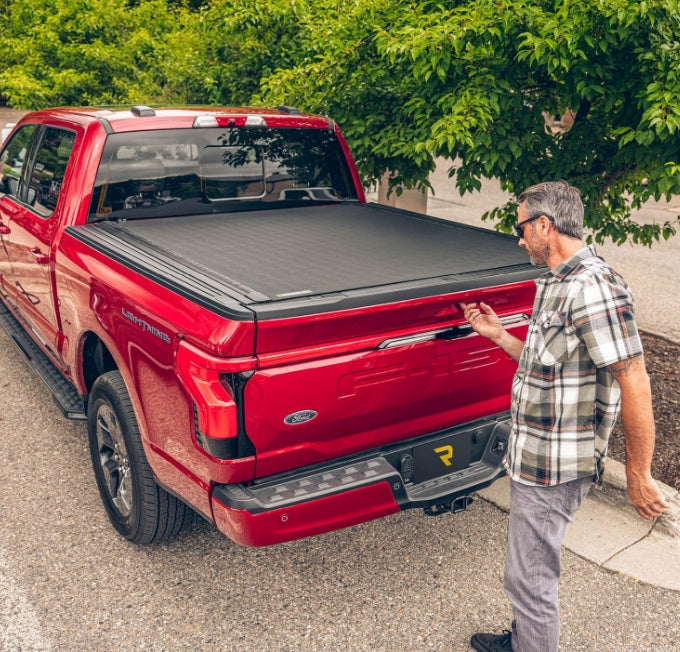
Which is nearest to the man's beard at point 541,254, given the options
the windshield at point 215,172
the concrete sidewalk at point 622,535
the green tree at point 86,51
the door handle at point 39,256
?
the concrete sidewalk at point 622,535

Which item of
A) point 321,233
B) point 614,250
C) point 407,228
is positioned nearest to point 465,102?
point 407,228

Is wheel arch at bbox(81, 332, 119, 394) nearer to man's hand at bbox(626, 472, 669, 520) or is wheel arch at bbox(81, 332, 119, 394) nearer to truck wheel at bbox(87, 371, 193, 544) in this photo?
truck wheel at bbox(87, 371, 193, 544)

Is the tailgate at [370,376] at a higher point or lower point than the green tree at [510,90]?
lower

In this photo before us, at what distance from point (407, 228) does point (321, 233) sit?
0.52 metres

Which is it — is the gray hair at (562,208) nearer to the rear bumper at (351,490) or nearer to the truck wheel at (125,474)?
the rear bumper at (351,490)

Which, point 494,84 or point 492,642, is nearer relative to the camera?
point 492,642

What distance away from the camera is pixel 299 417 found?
9.40ft

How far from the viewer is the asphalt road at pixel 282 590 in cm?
320

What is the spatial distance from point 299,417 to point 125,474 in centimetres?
129

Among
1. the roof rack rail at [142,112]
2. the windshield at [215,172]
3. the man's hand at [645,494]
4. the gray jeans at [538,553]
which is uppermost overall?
the roof rack rail at [142,112]

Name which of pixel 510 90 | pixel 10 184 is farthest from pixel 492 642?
pixel 10 184

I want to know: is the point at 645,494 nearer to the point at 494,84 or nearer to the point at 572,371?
the point at 572,371

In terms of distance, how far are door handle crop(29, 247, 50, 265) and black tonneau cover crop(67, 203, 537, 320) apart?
1.25 ft

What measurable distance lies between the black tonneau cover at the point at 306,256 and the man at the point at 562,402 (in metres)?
0.58
